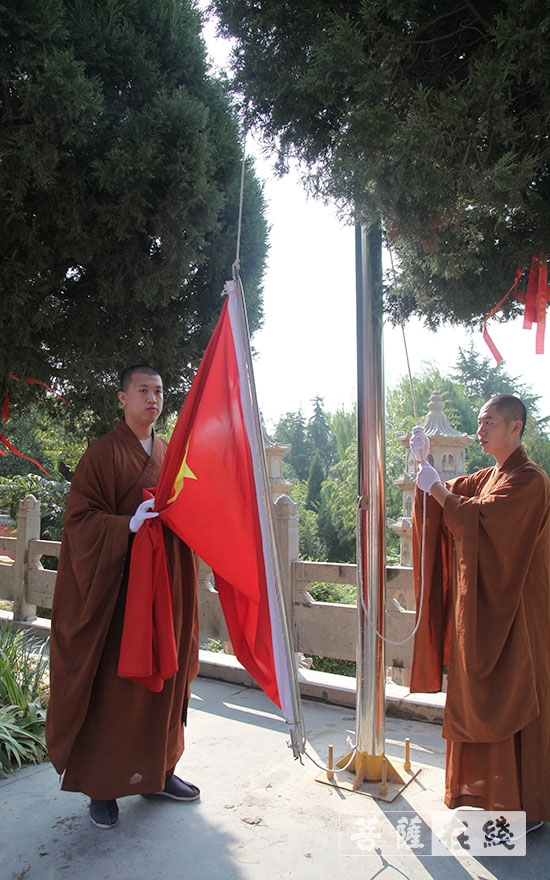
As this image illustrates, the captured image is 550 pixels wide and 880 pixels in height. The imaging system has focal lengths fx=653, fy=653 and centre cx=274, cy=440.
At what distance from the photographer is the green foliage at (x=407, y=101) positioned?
2.00 meters

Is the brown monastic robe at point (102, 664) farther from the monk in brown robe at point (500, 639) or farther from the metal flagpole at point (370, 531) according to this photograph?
the monk in brown robe at point (500, 639)

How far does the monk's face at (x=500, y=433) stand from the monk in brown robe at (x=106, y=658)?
154 centimetres

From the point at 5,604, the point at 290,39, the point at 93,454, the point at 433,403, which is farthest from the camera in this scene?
the point at 5,604

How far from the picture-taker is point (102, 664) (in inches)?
116

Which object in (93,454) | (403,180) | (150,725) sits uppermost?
(403,180)

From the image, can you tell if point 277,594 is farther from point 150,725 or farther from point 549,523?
point 549,523

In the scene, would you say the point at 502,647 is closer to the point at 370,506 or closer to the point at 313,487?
the point at 370,506

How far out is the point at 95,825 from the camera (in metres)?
2.89

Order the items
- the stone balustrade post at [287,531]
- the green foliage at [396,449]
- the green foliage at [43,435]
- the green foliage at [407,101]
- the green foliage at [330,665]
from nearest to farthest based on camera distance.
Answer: the green foliage at [407,101]
the green foliage at [43,435]
the stone balustrade post at [287,531]
the green foliage at [330,665]
the green foliage at [396,449]

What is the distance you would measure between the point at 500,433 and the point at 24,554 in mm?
6055

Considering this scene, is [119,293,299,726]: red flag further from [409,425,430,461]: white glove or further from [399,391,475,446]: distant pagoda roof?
[399,391,475,446]: distant pagoda roof

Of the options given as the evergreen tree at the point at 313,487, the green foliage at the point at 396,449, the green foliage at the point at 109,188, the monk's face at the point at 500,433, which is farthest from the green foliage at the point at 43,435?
the evergreen tree at the point at 313,487

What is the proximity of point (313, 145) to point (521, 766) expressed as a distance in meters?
2.69

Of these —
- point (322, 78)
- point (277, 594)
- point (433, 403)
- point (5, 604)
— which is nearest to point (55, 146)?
point (322, 78)
